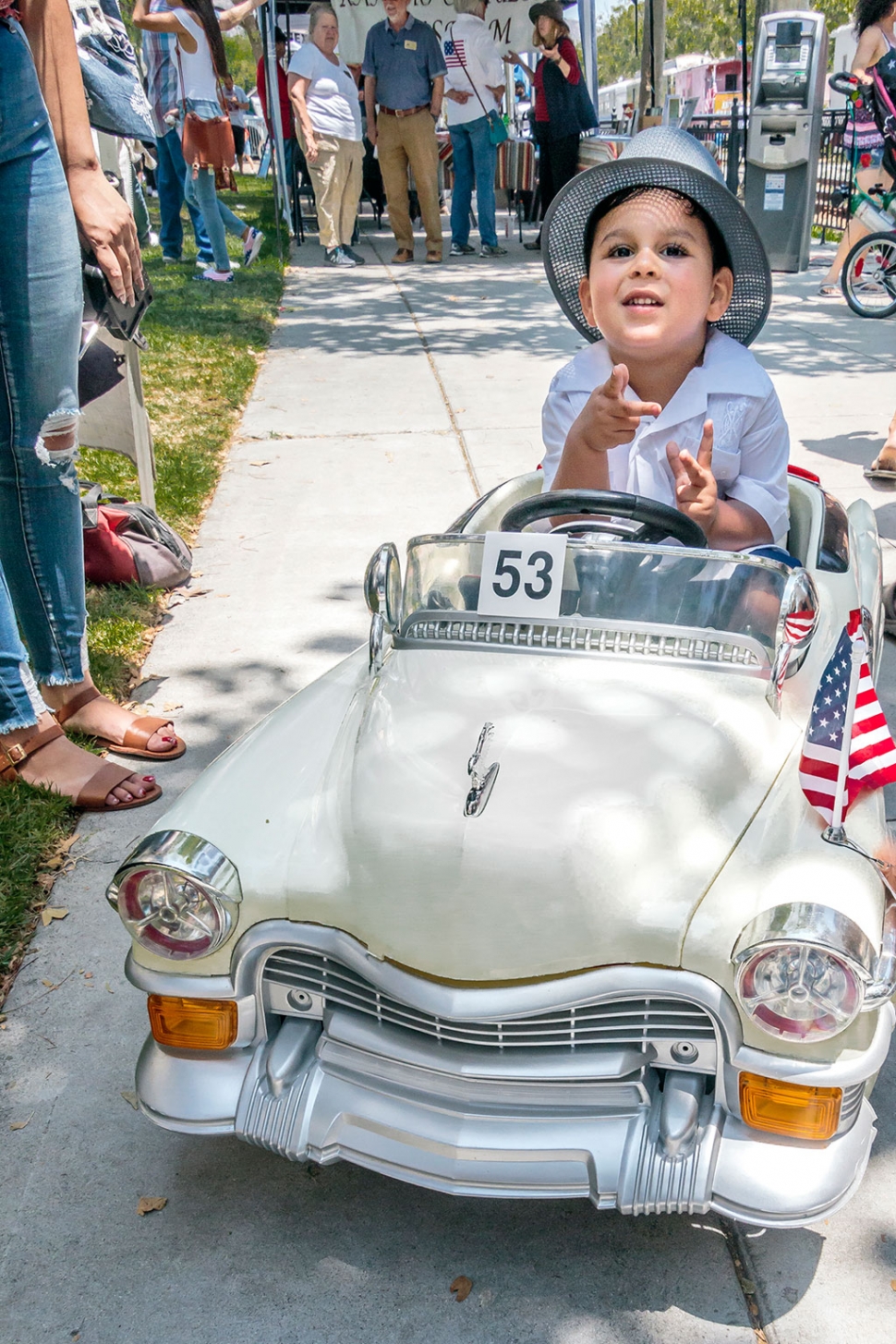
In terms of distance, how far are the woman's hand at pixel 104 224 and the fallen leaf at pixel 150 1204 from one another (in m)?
2.31

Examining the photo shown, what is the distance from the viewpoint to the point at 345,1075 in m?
1.87

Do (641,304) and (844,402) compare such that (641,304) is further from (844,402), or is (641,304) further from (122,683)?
(844,402)

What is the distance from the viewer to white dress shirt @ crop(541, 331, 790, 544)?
284 centimetres

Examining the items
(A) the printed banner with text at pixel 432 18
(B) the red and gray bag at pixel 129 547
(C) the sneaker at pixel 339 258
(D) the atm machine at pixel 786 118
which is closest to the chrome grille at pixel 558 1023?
(B) the red and gray bag at pixel 129 547

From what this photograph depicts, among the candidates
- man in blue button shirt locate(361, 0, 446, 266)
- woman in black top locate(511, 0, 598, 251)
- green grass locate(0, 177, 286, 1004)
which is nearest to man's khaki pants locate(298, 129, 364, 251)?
man in blue button shirt locate(361, 0, 446, 266)

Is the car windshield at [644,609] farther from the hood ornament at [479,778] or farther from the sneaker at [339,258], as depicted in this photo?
the sneaker at [339,258]

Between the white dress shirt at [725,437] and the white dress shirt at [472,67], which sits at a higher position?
the white dress shirt at [472,67]

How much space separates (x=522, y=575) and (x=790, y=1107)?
39.9 inches

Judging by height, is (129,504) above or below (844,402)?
above

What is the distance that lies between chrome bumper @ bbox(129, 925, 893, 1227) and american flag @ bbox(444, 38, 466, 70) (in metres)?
11.8

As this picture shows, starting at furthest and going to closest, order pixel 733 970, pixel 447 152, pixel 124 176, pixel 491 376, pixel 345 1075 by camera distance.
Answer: pixel 447 152, pixel 491 376, pixel 124 176, pixel 345 1075, pixel 733 970

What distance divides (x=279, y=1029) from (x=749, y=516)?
155 centimetres

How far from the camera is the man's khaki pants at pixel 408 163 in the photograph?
37.2 feet

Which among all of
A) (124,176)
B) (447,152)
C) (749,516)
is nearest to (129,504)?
(124,176)
